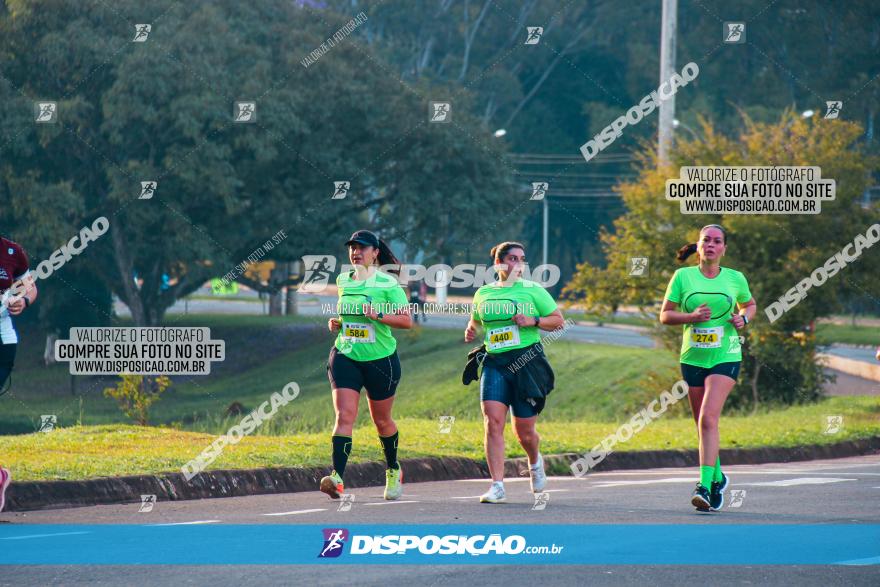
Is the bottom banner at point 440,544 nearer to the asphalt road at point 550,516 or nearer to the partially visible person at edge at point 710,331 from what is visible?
the asphalt road at point 550,516

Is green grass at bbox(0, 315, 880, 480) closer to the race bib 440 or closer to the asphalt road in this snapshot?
the asphalt road

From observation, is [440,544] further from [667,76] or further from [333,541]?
[667,76]

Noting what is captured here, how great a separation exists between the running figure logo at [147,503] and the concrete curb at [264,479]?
0.58 ft

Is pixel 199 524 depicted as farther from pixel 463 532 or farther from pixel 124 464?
pixel 124 464

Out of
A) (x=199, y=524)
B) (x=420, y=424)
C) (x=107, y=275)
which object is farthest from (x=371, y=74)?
(x=199, y=524)

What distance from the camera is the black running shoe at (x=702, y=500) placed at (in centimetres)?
1054

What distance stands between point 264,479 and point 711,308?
4121 mm

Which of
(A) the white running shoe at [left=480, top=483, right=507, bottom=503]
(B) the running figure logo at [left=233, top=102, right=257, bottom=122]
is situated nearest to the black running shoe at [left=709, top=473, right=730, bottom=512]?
(A) the white running shoe at [left=480, top=483, right=507, bottom=503]

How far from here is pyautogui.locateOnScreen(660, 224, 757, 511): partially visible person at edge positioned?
10.9m

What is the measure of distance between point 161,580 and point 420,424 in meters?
12.0

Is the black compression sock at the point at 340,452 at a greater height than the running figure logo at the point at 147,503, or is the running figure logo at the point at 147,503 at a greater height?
the black compression sock at the point at 340,452

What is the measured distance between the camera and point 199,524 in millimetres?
9828

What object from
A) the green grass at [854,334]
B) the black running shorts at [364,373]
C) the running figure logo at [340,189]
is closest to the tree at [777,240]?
the black running shorts at [364,373]

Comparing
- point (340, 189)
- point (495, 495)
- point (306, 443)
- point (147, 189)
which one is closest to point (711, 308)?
point (495, 495)
